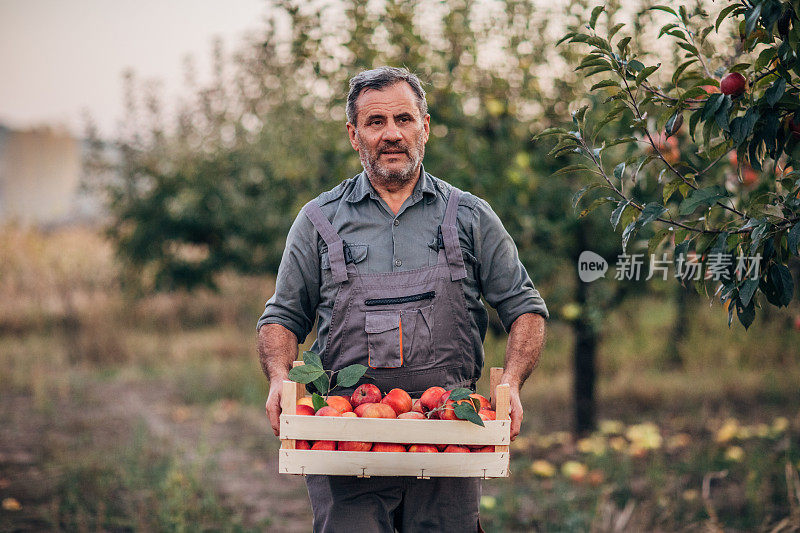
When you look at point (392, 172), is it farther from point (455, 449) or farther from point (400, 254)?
point (455, 449)

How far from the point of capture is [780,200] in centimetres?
224

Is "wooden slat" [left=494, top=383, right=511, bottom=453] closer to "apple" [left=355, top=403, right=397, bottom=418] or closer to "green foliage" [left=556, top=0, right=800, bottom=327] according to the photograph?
"apple" [left=355, top=403, right=397, bottom=418]

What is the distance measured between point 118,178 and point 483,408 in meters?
8.02

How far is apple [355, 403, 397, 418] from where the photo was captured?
84.9 inches

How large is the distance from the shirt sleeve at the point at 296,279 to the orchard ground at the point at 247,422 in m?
2.17

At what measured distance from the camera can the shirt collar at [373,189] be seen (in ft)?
8.40

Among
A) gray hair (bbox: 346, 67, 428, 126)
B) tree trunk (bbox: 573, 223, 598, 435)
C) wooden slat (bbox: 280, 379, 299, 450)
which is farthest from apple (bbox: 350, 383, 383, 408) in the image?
tree trunk (bbox: 573, 223, 598, 435)

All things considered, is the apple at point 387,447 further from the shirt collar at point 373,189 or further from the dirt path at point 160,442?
the dirt path at point 160,442

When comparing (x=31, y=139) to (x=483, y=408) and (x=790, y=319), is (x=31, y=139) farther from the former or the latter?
(x=483, y=408)

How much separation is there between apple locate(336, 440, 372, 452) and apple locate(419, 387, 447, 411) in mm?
207

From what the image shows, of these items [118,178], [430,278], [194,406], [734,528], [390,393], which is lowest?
[734,528]

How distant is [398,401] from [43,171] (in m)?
13.8

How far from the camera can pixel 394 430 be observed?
2.08 meters

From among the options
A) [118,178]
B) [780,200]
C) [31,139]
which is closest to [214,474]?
[780,200]
